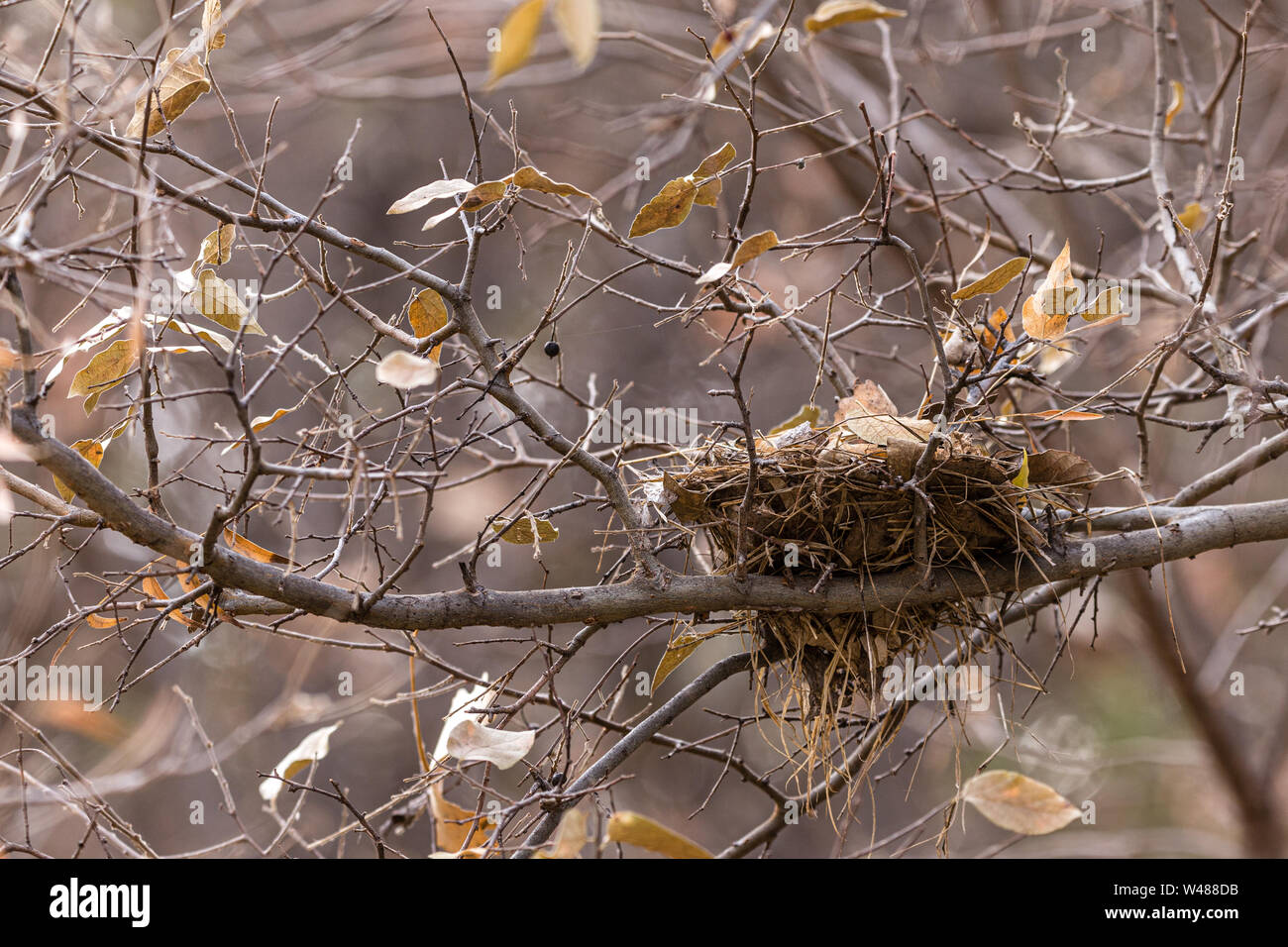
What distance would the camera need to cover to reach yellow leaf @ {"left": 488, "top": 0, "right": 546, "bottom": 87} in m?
0.57

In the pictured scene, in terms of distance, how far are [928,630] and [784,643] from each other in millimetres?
215

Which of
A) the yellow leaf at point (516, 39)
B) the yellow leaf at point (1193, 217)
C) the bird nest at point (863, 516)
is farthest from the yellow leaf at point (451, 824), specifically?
the yellow leaf at point (1193, 217)

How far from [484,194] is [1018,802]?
3.04 ft

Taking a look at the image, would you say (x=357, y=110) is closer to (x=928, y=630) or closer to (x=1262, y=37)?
(x=1262, y=37)

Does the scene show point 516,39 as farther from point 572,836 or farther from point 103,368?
point 103,368

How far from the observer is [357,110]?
571 cm

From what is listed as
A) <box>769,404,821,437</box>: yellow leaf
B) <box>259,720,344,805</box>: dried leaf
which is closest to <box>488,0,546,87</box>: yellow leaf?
<box>769,404,821,437</box>: yellow leaf

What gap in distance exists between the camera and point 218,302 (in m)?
1.24

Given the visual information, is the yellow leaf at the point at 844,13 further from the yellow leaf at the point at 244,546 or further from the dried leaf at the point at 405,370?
the yellow leaf at the point at 244,546

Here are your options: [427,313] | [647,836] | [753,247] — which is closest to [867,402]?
[753,247]

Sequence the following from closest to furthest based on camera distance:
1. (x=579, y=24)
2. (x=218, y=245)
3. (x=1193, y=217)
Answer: (x=579, y=24) < (x=218, y=245) < (x=1193, y=217)

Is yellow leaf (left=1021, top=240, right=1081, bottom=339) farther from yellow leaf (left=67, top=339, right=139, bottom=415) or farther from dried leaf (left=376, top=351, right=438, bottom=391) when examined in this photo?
yellow leaf (left=67, top=339, right=139, bottom=415)

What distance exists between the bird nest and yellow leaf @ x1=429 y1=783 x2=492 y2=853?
0.47 m
